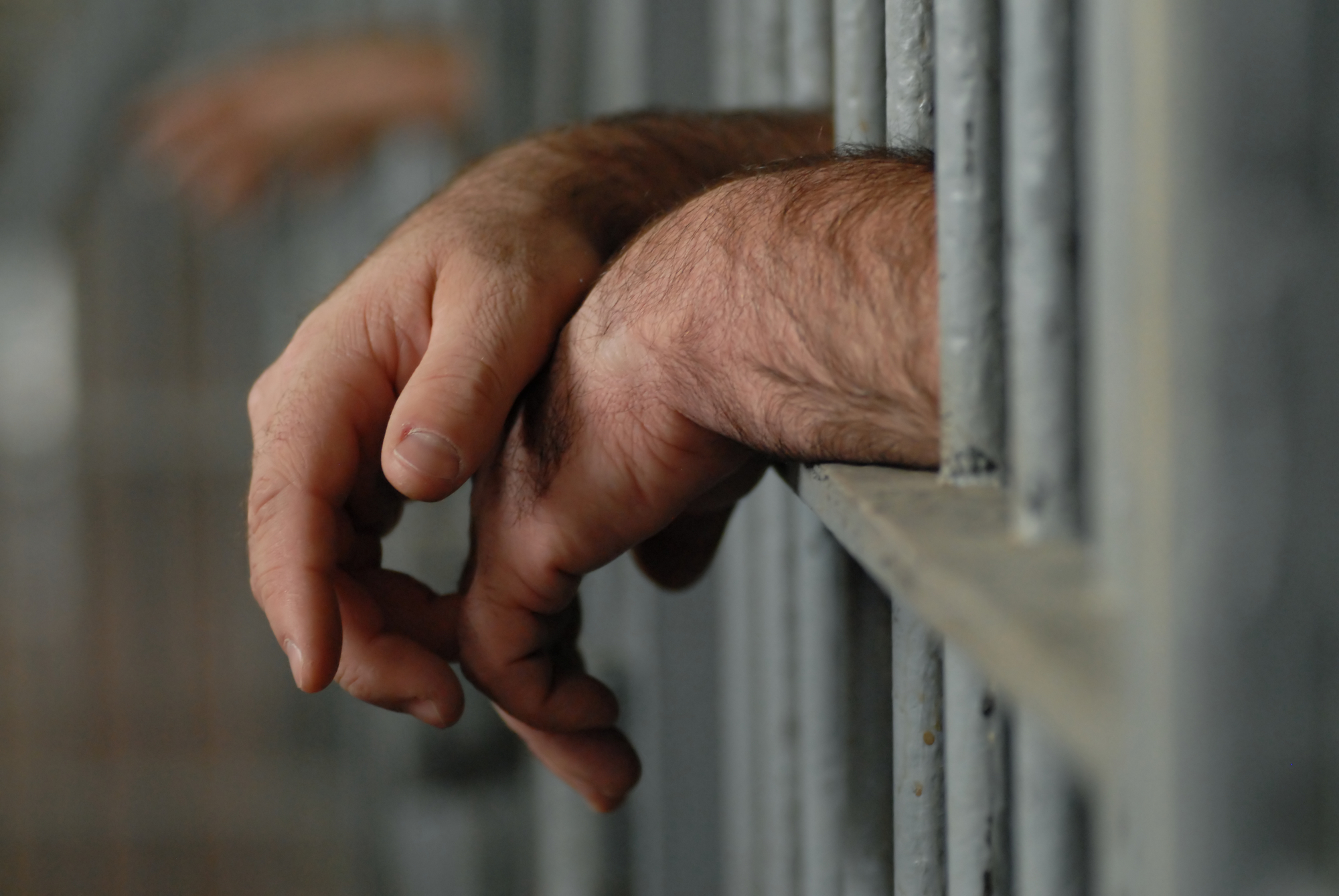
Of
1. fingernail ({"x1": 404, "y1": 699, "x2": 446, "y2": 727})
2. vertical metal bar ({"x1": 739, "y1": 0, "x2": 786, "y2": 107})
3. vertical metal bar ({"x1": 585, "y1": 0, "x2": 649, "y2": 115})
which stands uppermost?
vertical metal bar ({"x1": 585, "y1": 0, "x2": 649, "y2": 115})

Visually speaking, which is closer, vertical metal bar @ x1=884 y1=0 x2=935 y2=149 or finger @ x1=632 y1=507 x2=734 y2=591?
vertical metal bar @ x1=884 y1=0 x2=935 y2=149

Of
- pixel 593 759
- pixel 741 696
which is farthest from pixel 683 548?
pixel 741 696

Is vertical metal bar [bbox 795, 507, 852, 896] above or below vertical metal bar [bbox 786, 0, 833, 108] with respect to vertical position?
below

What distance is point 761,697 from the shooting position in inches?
34.4

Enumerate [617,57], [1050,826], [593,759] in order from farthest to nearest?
[617,57]
[593,759]
[1050,826]

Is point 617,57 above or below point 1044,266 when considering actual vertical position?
above

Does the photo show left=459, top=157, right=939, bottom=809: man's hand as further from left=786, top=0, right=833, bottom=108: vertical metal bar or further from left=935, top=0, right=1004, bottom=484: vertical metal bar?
left=786, top=0, right=833, bottom=108: vertical metal bar

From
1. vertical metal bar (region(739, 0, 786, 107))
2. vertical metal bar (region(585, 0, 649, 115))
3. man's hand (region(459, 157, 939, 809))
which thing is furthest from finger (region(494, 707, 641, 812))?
vertical metal bar (region(585, 0, 649, 115))

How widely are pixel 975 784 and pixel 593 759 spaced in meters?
0.23

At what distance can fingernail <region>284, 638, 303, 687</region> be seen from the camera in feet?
1.35

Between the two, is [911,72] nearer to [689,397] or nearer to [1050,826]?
[689,397]

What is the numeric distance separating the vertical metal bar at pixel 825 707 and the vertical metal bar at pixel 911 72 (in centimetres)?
21

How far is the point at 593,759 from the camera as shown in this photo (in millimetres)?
522

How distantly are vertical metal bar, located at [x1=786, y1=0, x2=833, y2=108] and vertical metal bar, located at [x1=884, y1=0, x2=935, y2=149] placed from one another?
203 mm
